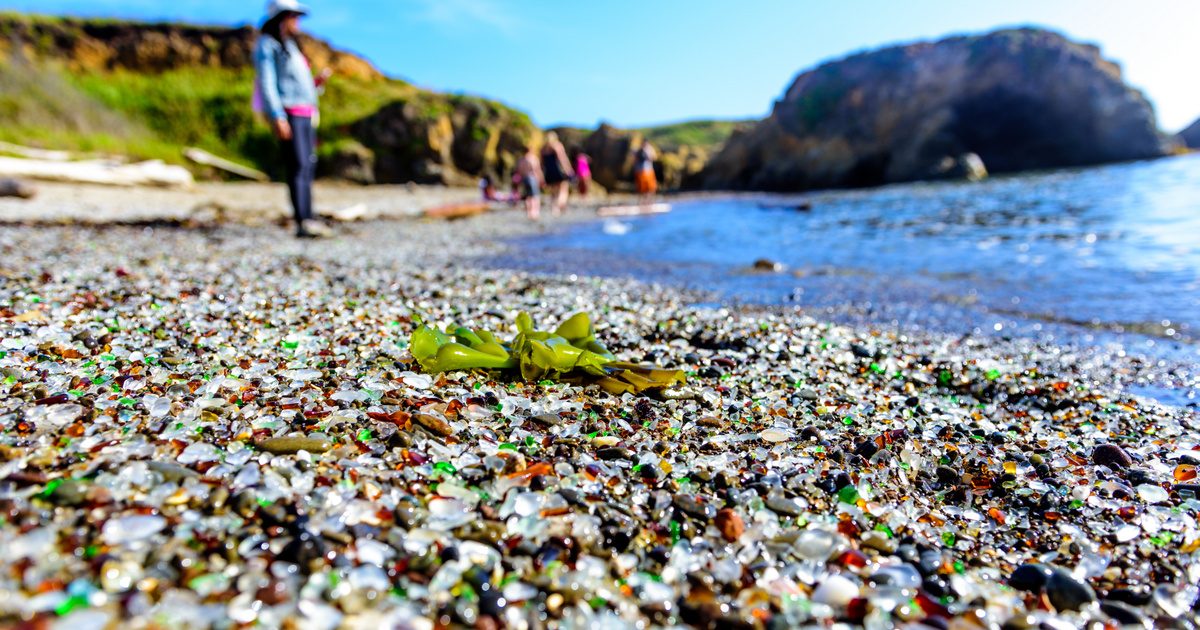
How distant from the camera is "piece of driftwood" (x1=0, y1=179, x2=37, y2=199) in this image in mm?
10164

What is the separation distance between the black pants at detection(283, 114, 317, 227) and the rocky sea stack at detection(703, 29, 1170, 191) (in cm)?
5070

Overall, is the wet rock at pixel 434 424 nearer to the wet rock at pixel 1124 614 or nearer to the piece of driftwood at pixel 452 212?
the wet rock at pixel 1124 614

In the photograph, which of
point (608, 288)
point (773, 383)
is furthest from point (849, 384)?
point (608, 288)

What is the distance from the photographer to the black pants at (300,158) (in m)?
7.74

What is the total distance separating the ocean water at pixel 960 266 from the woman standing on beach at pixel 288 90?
3.05m

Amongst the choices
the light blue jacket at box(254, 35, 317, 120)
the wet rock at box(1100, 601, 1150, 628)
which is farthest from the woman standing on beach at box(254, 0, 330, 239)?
the wet rock at box(1100, 601, 1150, 628)

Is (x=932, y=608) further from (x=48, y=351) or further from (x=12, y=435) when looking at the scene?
(x=48, y=351)

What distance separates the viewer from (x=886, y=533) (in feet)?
6.11

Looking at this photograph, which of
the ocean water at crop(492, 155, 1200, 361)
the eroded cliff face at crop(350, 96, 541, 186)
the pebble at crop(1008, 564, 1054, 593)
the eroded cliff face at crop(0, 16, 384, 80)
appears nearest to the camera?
the pebble at crop(1008, 564, 1054, 593)

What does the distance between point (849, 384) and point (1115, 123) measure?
67158 mm

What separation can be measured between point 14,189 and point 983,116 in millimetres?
64516

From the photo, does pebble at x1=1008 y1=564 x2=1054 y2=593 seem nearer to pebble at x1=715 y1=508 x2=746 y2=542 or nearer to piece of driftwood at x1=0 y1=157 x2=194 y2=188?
pebble at x1=715 y1=508 x2=746 y2=542

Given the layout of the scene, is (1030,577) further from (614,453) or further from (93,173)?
(93,173)

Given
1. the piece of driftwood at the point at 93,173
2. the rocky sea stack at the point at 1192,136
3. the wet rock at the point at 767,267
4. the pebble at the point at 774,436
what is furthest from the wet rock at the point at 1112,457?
the rocky sea stack at the point at 1192,136
